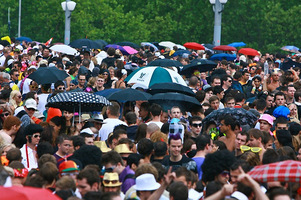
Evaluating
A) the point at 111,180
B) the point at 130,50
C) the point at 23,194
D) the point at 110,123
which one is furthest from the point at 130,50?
the point at 23,194

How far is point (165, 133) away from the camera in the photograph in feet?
44.5

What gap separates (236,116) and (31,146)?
376cm

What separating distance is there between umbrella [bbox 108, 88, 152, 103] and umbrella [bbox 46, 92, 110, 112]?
3.99ft

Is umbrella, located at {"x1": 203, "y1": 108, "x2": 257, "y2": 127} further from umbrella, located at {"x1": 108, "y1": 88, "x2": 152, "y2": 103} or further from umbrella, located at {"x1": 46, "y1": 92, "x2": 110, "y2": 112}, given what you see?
umbrella, located at {"x1": 108, "y1": 88, "x2": 152, "y2": 103}

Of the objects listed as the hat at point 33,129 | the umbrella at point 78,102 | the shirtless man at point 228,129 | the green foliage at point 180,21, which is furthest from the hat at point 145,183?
the green foliage at point 180,21

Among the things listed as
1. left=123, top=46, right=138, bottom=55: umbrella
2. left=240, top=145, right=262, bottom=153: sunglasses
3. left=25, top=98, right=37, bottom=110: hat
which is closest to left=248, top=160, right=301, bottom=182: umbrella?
left=240, top=145, right=262, bottom=153: sunglasses

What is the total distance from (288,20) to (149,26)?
10158 millimetres

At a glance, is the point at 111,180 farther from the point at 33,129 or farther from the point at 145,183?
the point at 33,129

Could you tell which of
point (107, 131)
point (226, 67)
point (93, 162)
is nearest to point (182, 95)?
point (107, 131)

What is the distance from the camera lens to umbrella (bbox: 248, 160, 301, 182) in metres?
8.26

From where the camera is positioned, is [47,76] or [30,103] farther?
[47,76]

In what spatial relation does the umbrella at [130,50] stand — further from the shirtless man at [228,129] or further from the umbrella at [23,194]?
the umbrella at [23,194]

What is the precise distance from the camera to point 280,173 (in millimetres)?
8328

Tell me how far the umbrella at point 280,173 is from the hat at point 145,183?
1.26 metres
